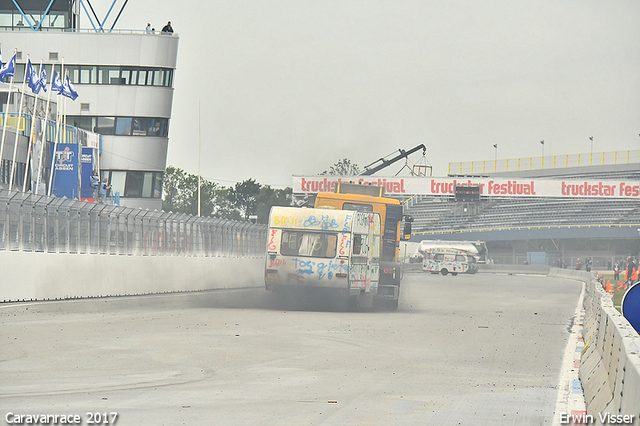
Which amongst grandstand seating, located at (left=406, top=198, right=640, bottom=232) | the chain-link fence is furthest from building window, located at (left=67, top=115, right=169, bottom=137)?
grandstand seating, located at (left=406, top=198, right=640, bottom=232)

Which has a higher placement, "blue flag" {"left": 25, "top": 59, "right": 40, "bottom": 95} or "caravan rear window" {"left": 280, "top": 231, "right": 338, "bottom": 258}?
"blue flag" {"left": 25, "top": 59, "right": 40, "bottom": 95}

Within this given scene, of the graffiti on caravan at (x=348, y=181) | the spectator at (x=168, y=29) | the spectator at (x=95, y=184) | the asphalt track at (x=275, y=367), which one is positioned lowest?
the asphalt track at (x=275, y=367)

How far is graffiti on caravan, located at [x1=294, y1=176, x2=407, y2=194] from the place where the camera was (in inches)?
2680

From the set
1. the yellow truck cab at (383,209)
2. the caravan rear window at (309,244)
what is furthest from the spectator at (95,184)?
the caravan rear window at (309,244)

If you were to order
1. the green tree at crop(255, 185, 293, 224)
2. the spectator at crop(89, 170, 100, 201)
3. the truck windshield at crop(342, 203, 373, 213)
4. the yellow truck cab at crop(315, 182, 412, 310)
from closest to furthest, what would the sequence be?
the yellow truck cab at crop(315, 182, 412, 310)
the truck windshield at crop(342, 203, 373, 213)
the spectator at crop(89, 170, 100, 201)
the green tree at crop(255, 185, 293, 224)

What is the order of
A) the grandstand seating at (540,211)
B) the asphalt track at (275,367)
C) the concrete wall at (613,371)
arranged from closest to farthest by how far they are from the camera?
1. the concrete wall at (613,371)
2. the asphalt track at (275,367)
3. the grandstand seating at (540,211)

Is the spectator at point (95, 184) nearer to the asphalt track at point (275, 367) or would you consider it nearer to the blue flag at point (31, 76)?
the blue flag at point (31, 76)

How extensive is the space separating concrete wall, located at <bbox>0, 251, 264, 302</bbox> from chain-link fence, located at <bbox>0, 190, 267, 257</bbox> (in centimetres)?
38

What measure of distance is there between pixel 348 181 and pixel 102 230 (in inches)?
1661

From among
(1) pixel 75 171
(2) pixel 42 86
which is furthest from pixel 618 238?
(2) pixel 42 86

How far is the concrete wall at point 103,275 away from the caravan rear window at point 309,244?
229 inches

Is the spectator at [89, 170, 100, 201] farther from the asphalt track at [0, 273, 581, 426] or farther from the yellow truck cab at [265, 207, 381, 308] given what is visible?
the asphalt track at [0, 273, 581, 426]

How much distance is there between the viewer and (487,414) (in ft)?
27.0

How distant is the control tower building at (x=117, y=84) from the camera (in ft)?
205
